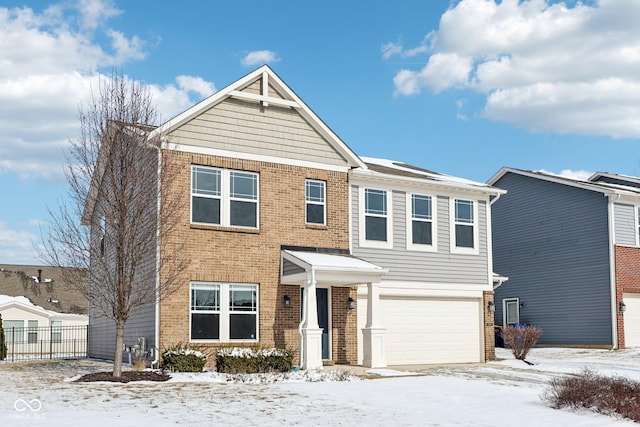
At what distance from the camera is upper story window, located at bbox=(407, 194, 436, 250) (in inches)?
976

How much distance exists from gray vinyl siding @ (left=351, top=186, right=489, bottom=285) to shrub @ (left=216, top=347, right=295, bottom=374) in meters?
4.63

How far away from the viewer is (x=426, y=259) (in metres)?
25.0

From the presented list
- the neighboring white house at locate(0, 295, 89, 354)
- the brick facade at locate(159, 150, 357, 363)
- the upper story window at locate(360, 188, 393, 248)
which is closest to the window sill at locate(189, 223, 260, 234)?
the brick facade at locate(159, 150, 357, 363)

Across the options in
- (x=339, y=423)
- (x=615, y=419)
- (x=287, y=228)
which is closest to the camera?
(x=339, y=423)

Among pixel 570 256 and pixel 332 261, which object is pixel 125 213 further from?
pixel 570 256

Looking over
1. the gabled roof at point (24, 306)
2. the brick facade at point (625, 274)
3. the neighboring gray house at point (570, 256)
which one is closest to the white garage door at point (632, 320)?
the neighboring gray house at point (570, 256)

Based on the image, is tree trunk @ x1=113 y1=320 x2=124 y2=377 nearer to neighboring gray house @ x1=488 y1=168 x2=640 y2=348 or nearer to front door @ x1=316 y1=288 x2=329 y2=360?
front door @ x1=316 y1=288 x2=329 y2=360

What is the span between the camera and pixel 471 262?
26.0 meters

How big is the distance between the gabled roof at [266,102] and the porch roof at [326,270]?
3457mm

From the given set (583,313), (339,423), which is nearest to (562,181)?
(583,313)

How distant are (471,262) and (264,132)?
862 centimetres

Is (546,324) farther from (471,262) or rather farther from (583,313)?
(471,262)

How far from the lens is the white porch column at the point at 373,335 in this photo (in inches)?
869

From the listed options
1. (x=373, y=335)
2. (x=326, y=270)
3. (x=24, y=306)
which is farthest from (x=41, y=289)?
(x=326, y=270)
